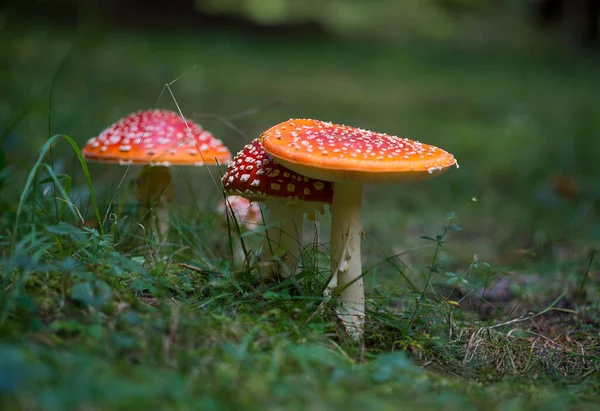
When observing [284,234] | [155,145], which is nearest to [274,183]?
[284,234]

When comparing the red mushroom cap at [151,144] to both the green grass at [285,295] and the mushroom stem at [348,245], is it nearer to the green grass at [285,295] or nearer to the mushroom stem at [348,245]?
the green grass at [285,295]

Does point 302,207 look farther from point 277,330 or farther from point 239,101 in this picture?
point 239,101

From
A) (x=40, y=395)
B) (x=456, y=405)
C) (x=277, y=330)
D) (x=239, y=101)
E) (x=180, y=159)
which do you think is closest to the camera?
(x=40, y=395)

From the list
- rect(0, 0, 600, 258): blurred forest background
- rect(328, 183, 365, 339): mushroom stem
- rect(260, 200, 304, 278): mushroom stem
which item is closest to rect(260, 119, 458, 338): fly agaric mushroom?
rect(328, 183, 365, 339): mushroom stem

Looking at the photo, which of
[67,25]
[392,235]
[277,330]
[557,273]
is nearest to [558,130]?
[392,235]

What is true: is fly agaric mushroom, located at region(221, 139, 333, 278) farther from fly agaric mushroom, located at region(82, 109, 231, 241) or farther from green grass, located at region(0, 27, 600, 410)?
fly agaric mushroom, located at region(82, 109, 231, 241)
